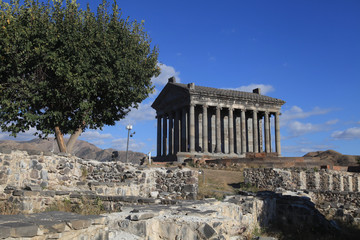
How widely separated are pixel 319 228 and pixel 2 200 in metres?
9.81

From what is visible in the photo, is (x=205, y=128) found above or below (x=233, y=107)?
below

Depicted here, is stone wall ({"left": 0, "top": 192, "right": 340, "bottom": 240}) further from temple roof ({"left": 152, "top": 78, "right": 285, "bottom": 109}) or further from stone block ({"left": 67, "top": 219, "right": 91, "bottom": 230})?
temple roof ({"left": 152, "top": 78, "right": 285, "bottom": 109})

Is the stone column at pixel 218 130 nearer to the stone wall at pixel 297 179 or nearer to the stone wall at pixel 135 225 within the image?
the stone wall at pixel 297 179

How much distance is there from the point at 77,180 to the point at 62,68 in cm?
862

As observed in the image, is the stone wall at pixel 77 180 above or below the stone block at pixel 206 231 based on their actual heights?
above

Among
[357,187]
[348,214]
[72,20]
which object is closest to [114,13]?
[72,20]

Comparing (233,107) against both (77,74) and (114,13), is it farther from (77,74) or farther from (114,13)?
(77,74)

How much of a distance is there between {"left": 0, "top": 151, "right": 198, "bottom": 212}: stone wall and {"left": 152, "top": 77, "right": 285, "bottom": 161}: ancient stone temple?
1293 inches

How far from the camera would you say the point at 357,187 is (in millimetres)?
24125

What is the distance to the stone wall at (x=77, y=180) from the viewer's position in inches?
368

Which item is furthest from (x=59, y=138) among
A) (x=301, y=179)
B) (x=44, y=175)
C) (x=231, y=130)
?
(x=231, y=130)

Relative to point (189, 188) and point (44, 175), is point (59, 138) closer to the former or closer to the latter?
point (44, 175)

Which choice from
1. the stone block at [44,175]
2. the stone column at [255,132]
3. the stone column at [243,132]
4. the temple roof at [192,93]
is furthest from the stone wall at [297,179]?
the stone column at [255,132]

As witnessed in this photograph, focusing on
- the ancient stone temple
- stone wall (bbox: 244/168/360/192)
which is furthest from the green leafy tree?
the ancient stone temple
